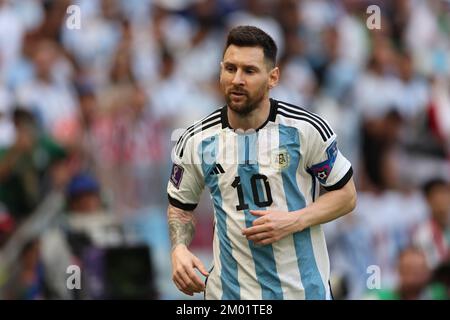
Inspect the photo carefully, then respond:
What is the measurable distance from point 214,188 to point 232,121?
1.31ft

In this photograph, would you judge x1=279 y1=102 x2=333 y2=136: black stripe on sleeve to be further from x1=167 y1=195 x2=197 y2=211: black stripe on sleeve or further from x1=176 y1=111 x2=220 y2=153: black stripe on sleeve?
x1=167 y1=195 x2=197 y2=211: black stripe on sleeve

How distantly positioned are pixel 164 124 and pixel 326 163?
5.71 metres

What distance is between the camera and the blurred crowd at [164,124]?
10.5 m

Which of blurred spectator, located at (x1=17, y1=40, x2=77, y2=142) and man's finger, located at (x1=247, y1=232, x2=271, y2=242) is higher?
blurred spectator, located at (x1=17, y1=40, x2=77, y2=142)

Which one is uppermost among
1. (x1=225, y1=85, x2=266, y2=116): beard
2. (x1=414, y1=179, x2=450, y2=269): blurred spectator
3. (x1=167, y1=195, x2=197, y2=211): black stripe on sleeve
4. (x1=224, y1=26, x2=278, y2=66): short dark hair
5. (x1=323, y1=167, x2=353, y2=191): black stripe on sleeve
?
(x1=224, y1=26, x2=278, y2=66): short dark hair

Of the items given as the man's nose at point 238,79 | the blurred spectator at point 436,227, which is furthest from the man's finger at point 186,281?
the blurred spectator at point 436,227

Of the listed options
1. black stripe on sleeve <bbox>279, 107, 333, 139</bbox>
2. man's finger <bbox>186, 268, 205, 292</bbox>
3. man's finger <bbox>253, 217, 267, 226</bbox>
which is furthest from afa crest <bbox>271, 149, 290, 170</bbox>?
man's finger <bbox>186, 268, 205, 292</bbox>

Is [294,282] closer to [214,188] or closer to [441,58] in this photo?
[214,188]

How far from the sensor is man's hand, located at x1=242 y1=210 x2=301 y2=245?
6156mm

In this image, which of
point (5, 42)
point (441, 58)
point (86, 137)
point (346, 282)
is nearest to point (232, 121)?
point (346, 282)

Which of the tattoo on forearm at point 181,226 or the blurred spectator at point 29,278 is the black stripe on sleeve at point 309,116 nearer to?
the tattoo on forearm at point 181,226

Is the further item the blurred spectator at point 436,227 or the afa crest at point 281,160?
the blurred spectator at point 436,227

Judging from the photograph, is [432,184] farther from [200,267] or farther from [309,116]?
[200,267]

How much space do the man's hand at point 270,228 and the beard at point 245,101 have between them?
587mm
